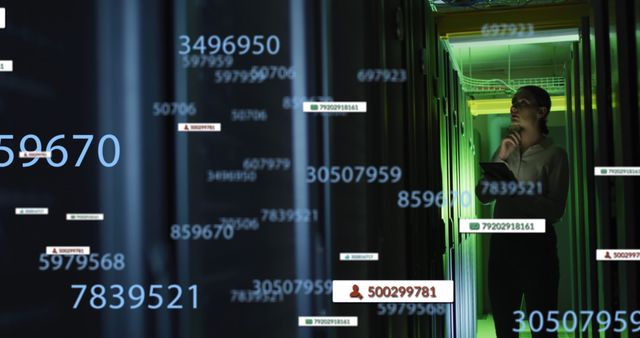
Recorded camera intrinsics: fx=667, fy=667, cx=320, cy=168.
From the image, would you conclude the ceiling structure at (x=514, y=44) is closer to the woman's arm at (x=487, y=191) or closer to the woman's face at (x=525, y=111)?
the woman's face at (x=525, y=111)

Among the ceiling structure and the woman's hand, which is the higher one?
the ceiling structure

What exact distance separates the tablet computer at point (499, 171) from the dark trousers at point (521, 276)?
4.9 inches

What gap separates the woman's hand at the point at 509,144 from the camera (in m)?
1.44

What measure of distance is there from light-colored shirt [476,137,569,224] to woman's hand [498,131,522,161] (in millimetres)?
14

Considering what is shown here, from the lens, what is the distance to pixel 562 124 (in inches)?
56.4

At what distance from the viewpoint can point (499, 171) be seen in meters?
1.43

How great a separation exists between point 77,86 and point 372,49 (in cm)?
65

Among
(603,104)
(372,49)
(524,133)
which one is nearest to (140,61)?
(372,49)

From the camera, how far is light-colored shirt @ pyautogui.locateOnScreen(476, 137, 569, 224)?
1.42 metres

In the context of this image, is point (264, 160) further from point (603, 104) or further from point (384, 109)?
point (603, 104)

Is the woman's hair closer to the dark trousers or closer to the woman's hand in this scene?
the woman's hand

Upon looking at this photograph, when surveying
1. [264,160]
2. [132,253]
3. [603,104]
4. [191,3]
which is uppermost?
[191,3]
